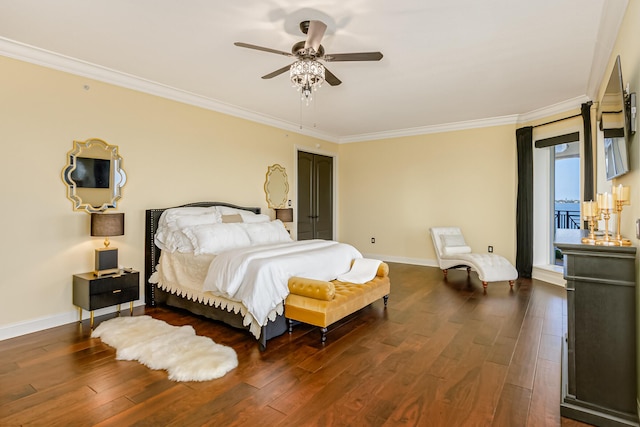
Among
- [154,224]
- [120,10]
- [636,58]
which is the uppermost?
[120,10]

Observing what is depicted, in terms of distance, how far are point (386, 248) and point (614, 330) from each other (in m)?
5.46

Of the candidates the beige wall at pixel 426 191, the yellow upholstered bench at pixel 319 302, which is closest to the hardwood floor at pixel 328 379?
the yellow upholstered bench at pixel 319 302

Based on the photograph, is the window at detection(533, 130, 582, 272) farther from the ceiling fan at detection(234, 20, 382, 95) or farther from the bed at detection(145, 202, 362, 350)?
the ceiling fan at detection(234, 20, 382, 95)

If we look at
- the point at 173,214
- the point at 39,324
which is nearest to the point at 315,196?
the point at 173,214

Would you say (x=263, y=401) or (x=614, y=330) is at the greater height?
(x=614, y=330)

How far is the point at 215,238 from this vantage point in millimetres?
3943

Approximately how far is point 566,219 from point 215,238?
5.75 m

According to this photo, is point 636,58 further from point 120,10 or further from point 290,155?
point 290,155

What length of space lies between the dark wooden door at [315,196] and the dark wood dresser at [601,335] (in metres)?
5.35

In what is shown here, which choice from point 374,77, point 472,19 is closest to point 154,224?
point 374,77

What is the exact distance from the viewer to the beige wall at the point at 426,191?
6.09 m

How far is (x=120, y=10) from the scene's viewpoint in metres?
2.70

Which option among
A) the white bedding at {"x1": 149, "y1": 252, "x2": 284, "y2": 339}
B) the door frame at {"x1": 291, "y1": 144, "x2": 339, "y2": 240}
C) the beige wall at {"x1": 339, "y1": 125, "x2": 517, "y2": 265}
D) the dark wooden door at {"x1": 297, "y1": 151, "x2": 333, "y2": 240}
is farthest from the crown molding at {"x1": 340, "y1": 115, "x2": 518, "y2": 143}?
the white bedding at {"x1": 149, "y1": 252, "x2": 284, "y2": 339}

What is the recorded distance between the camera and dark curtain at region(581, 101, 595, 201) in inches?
181
